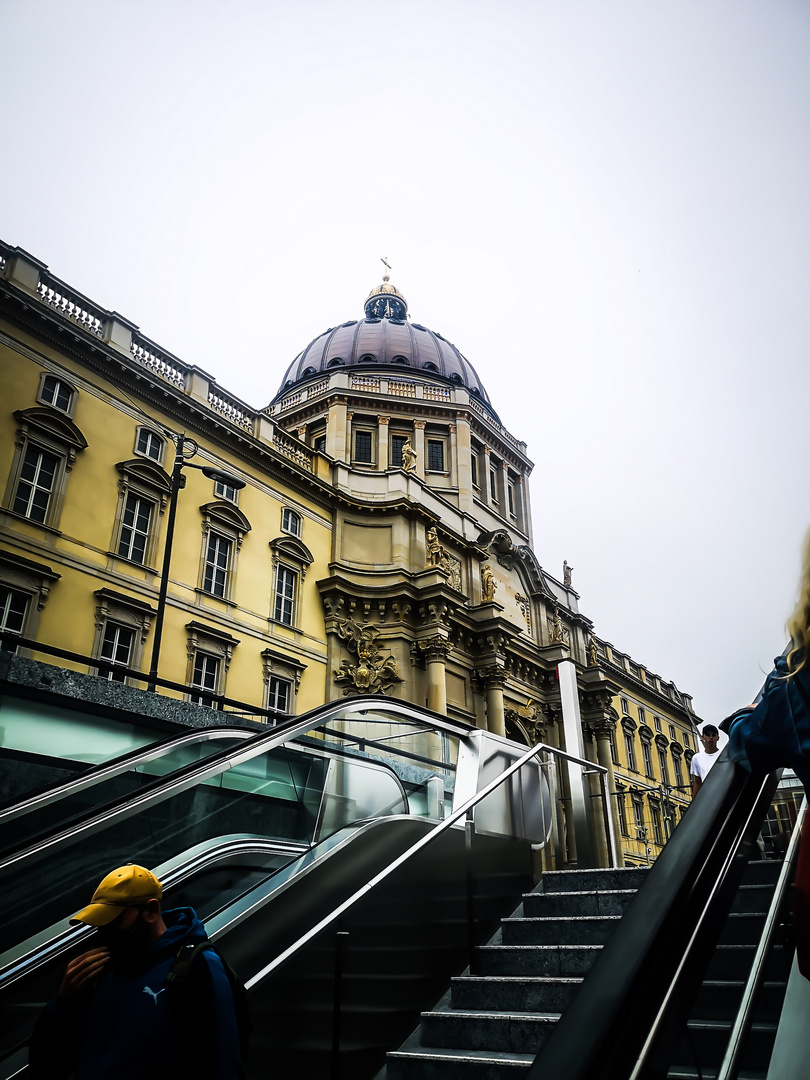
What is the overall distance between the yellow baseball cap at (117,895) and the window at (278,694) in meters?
21.9

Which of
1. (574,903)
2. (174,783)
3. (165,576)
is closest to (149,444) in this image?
(165,576)

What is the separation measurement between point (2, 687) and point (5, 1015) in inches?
210

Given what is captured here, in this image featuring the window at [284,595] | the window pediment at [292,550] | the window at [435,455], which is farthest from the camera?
the window at [435,455]

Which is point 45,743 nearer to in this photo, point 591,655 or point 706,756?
point 706,756

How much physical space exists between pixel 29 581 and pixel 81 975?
17843 millimetres

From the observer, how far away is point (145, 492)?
22.6 metres

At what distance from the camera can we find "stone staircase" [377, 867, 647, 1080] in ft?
13.9

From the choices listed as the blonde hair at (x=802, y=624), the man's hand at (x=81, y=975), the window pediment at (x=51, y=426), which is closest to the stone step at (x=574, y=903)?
the man's hand at (x=81, y=975)

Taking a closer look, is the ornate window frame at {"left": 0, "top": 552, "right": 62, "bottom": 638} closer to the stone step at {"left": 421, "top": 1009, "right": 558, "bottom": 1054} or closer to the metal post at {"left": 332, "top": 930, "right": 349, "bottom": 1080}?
the metal post at {"left": 332, "top": 930, "right": 349, "bottom": 1080}

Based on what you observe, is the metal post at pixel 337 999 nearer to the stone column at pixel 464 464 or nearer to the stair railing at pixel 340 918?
the stair railing at pixel 340 918

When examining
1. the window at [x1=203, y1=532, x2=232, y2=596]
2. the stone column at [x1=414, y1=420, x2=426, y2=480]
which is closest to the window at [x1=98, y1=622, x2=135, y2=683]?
the window at [x1=203, y1=532, x2=232, y2=596]

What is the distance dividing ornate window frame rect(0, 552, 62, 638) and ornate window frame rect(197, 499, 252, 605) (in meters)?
4.97

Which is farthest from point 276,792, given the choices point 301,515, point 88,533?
point 301,515

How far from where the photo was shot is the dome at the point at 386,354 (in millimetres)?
48656
